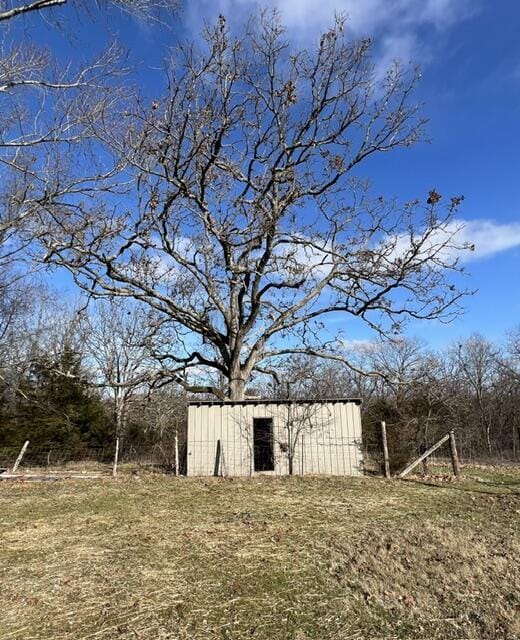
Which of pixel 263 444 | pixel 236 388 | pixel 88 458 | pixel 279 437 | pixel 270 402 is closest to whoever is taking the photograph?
pixel 279 437

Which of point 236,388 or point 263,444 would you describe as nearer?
Result: point 263,444

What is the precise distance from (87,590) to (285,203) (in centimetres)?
1453

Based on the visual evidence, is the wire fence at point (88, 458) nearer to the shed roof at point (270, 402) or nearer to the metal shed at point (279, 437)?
the metal shed at point (279, 437)

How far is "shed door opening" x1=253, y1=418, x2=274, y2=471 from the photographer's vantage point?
16995 millimetres

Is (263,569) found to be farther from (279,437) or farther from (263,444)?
(263,444)

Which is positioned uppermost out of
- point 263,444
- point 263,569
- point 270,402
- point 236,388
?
point 236,388

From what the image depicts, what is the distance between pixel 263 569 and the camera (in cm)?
560

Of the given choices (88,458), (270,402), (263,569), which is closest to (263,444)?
(270,402)

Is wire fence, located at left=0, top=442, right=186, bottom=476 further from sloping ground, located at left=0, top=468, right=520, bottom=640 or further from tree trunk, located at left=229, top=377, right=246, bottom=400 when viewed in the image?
sloping ground, located at left=0, top=468, right=520, bottom=640

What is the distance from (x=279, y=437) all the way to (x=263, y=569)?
36.4ft

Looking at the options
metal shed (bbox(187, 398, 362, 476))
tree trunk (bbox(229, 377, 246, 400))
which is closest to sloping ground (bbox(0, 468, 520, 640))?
metal shed (bbox(187, 398, 362, 476))

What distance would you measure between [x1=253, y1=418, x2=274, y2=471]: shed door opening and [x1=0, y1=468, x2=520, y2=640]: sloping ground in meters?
6.14

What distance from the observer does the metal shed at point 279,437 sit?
16.3 m

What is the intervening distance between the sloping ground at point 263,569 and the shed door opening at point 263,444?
614 centimetres
